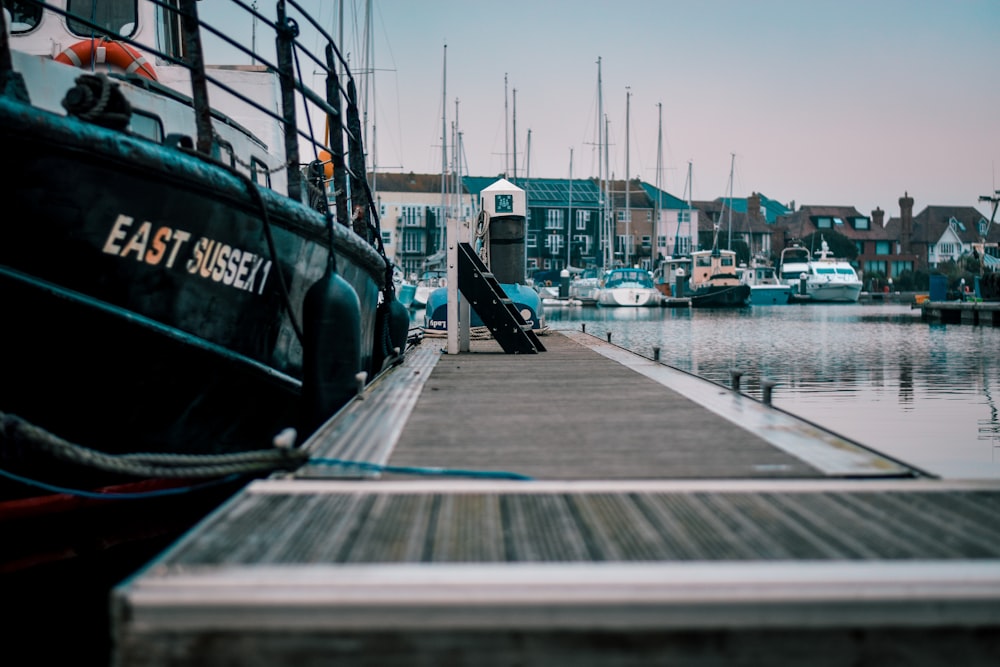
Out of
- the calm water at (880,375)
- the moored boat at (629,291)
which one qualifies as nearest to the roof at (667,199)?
the moored boat at (629,291)

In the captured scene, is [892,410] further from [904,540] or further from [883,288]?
[883,288]

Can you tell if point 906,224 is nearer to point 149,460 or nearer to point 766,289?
point 766,289

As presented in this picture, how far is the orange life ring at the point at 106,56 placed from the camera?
6.64 meters

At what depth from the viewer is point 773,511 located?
3.47 m

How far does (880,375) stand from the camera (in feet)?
59.6

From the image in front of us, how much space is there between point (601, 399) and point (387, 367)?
306cm

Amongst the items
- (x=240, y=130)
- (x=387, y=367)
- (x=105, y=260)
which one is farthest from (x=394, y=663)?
(x=387, y=367)

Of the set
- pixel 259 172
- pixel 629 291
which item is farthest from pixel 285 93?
pixel 629 291

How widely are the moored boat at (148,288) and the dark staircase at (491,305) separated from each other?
3.20m

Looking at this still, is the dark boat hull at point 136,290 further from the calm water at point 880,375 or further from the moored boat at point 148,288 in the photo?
the calm water at point 880,375

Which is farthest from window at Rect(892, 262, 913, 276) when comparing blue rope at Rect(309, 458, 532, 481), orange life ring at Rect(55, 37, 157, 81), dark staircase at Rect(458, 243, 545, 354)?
blue rope at Rect(309, 458, 532, 481)

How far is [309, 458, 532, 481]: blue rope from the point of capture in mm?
4023

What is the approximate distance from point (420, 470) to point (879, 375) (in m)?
16.2

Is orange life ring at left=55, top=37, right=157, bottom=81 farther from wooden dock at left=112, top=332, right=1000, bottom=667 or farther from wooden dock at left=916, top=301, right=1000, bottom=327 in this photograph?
wooden dock at left=916, top=301, right=1000, bottom=327
